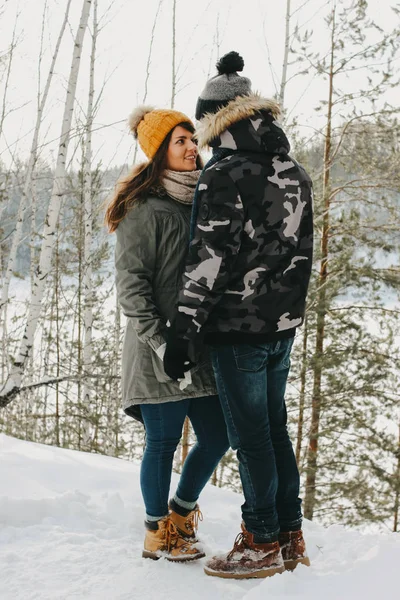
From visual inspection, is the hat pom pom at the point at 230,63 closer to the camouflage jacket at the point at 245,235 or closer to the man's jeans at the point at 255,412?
the camouflage jacket at the point at 245,235

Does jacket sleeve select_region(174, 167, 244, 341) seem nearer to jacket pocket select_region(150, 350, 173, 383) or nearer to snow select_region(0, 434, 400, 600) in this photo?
jacket pocket select_region(150, 350, 173, 383)

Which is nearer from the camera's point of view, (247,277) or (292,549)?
(247,277)

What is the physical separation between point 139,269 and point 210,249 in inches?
18.2

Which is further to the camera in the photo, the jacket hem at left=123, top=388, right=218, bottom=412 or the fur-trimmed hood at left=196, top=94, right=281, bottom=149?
the jacket hem at left=123, top=388, right=218, bottom=412

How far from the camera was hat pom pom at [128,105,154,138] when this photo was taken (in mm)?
2559

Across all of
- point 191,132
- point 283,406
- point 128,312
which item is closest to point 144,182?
point 191,132

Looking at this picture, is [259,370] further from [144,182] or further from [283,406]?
[144,182]

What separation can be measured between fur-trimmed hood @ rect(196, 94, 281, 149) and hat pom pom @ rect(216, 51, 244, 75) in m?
0.16

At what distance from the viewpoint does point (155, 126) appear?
247cm

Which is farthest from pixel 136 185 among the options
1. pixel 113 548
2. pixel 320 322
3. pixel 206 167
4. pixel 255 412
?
pixel 320 322

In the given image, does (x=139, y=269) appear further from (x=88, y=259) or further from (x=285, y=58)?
(x=285, y=58)

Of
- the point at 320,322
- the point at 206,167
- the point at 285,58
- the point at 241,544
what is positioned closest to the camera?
the point at 206,167

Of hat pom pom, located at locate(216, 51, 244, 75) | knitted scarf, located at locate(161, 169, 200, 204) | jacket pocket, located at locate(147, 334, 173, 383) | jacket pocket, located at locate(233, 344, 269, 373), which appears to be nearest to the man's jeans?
jacket pocket, located at locate(233, 344, 269, 373)

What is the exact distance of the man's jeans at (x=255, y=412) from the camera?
214cm
